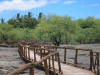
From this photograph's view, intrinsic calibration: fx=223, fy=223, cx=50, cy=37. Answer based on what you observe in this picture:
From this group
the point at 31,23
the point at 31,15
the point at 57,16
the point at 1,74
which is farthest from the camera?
the point at 31,15

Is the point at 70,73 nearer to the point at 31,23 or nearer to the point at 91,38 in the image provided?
the point at 91,38

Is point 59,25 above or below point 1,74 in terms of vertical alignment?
above

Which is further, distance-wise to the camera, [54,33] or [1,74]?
[54,33]

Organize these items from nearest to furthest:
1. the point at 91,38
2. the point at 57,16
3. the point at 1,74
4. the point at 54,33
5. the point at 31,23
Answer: the point at 1,74
the point at 54,33
the point at 57,16
the point at 91,38
the point at 31,23

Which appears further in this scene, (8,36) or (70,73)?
(8,36)

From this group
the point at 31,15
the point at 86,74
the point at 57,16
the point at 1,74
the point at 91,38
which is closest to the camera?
the point at 86,74

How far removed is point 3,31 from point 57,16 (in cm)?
2278

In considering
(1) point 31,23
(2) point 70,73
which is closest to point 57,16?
(2) point 70,73

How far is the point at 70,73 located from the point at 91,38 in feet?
175

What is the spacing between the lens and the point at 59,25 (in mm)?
41125

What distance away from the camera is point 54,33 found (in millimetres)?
41031

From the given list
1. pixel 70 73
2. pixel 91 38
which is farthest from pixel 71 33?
pixel 70 73

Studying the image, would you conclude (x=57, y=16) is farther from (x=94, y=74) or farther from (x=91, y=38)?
(x=94, y=74)

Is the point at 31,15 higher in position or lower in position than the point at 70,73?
higher
